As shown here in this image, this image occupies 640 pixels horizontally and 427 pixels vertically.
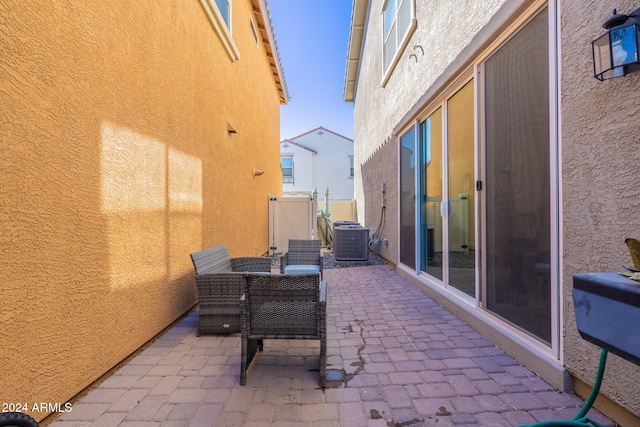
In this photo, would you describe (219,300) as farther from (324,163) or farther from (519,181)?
(324,163)

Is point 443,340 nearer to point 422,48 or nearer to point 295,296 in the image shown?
point 295,296

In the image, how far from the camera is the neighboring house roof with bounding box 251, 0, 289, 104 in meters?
7.39

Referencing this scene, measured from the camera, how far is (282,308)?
2209mm

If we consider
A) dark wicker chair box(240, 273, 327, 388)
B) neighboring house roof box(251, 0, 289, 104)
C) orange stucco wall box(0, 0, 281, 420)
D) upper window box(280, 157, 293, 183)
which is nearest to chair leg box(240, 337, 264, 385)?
dark wicker chair box(240, 273, 327, 388)

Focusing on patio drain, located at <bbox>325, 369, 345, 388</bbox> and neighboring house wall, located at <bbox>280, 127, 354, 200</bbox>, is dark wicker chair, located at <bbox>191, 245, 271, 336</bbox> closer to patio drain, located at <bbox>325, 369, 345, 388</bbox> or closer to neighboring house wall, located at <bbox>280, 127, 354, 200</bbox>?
patio drain, located at <bbox>325, 369, 345, 388</bbox>

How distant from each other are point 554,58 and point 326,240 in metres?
8.93

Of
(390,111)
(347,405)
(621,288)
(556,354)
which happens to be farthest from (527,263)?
(390,111)

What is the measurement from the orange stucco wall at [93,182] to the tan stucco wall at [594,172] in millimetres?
3087

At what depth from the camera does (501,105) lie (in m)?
2.71

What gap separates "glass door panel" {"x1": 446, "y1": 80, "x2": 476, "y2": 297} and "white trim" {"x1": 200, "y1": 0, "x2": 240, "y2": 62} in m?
3.41

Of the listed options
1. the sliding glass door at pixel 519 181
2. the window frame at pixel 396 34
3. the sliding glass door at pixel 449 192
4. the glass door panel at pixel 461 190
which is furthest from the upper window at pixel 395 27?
the sliding glass door at pixel 519 181

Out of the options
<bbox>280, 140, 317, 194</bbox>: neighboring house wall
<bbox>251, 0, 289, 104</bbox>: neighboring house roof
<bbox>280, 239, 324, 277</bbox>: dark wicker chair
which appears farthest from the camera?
<bbox>280, 140, 317, 194</bbox>: neighboring house wall

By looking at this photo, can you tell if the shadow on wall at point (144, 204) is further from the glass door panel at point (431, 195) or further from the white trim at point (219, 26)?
the glass door panel at point (431, 195)

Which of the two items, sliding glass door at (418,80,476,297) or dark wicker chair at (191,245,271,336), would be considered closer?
dark wicker chair at (191,245,271,336)
